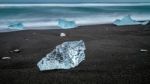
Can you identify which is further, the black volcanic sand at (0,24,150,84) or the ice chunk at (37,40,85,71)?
the ice chunk at (37,40,85,71)

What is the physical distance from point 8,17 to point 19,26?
3.95 m

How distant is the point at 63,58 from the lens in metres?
3.32

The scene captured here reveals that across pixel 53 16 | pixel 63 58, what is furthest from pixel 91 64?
pixel 53 16

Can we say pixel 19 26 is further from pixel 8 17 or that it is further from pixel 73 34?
pixel 8 17

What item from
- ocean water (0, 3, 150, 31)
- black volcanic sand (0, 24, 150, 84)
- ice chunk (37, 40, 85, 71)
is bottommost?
ocean water (0, 3, 150, 31)

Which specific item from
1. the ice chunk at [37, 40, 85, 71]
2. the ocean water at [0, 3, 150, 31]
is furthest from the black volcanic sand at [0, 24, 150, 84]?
the ocean water at [0, 3, 150, 31]

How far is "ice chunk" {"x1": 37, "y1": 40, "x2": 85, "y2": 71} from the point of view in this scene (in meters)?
3.30

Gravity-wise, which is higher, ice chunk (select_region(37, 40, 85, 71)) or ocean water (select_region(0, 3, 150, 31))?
ice chunk (select_region(37, 40, 85, 71))

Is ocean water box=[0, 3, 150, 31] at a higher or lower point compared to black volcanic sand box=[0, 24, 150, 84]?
lower

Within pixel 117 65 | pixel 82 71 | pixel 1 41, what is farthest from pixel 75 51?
pixel 1 41

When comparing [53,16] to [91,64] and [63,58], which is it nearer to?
[91,64]

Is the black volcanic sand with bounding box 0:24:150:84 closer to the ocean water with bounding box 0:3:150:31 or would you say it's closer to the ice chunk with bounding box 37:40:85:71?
the ice chunk with bounding box 37:40:85:71

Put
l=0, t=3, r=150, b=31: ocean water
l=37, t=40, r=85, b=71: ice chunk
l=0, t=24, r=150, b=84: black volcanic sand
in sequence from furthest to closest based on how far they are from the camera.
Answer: l=0, t=3, r=150, b=31: ocean water → l=37, t=40, r=85, b=71: ice chunk → l=0, t=24, r=150, b=84: black volcanic sand

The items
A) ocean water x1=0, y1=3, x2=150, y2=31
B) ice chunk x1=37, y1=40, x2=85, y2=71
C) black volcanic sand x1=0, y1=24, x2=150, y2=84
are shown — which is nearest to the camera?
black volcanic sand x1=0, y1=24, x2=150, y2=84
